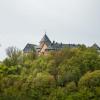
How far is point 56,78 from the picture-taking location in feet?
236

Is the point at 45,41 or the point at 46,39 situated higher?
the point at 46,39

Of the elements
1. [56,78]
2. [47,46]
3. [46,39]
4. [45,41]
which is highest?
[46,39]

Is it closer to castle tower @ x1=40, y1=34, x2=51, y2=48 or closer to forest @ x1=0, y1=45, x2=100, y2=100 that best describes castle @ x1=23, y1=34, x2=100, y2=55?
castle tower @ x1=40, y1=34, x2=51, y2=48

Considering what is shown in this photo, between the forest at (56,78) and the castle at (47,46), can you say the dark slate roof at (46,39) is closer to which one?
the castle at (47,46)

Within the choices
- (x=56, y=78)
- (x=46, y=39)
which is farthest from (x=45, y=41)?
(x=56, y=78)

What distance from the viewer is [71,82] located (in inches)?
2717

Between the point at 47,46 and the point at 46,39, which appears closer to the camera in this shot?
the point at 47,46

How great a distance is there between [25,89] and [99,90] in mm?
11521

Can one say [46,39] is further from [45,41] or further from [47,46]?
[47,46]

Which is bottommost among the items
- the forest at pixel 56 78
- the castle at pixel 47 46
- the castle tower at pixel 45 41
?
the forest at pixel 56 78

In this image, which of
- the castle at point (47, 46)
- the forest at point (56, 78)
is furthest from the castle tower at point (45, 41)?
the forest at point (56, 78)

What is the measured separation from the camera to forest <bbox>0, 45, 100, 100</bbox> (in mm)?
66125

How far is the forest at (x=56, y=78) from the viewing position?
217ft

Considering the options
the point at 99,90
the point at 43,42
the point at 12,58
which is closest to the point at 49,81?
the point at 99,90
